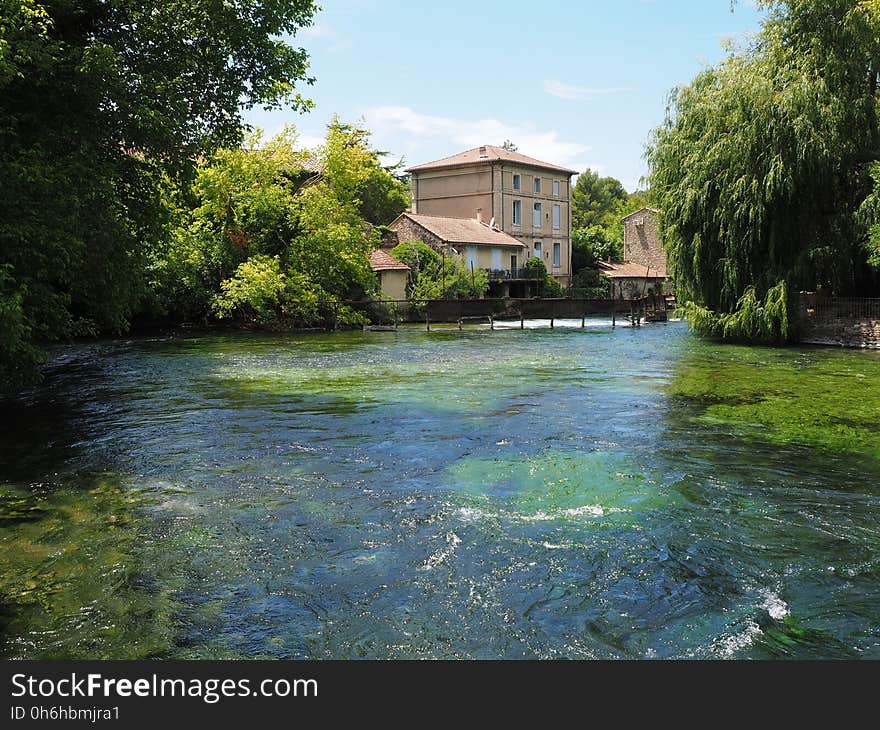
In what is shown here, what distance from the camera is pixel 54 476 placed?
10680 millimetres

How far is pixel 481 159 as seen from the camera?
2478 inches

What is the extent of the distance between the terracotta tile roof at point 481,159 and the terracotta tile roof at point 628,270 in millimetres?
9709

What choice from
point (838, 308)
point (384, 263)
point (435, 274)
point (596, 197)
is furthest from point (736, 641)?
point (596, 197)

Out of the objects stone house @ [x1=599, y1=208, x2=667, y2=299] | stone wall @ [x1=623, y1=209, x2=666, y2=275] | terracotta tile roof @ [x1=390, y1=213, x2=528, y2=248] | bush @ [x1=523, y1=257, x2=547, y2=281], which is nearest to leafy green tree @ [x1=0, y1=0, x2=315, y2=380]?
terracotta tile roof @ [x1=390, y1=213, x2=528, y2=248]

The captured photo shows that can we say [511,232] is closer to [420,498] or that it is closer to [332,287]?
[332,287]

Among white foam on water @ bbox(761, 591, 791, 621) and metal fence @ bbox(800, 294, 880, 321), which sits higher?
metal fence @ bbox(800, 294, 880, 321)

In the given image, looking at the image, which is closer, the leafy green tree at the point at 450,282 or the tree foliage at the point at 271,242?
the tree foliage at the point at 271,242

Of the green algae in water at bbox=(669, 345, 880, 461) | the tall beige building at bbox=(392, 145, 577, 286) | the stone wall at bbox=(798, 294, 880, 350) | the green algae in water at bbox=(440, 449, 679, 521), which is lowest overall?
the green algae in water at bbox=(440, 449, 679, 521)

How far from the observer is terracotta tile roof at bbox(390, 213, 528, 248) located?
183 feet

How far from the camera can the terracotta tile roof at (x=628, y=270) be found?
68.2m

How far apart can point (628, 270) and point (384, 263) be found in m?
27.5

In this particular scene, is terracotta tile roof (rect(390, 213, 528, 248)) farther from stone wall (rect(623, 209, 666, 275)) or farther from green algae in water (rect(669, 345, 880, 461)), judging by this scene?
green algae in water (rect(669, 345, 880, 461))

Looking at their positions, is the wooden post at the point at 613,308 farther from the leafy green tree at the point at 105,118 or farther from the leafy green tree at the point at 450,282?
the leafy green tree at the point at 105,118

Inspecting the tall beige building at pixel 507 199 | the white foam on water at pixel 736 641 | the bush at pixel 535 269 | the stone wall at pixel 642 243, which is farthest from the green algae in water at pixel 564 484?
the stone wall at pixel 642 243
